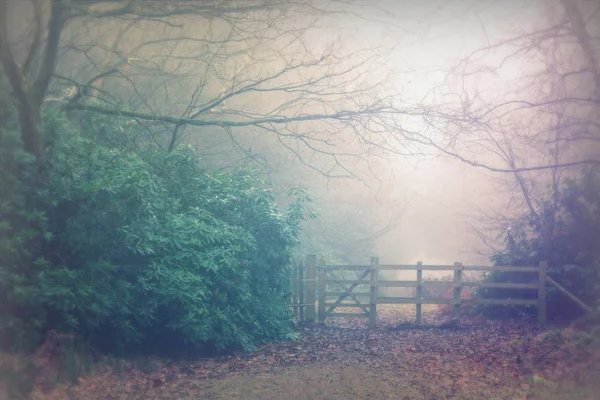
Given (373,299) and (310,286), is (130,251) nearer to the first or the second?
(310,286)

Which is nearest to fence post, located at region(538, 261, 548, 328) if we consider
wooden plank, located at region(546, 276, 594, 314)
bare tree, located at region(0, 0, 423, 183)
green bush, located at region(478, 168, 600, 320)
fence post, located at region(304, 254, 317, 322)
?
wooden plank, located at region(546, 276, 594, 314)

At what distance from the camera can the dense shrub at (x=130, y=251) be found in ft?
22.0

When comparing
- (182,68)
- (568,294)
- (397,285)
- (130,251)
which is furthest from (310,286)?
(182,68)

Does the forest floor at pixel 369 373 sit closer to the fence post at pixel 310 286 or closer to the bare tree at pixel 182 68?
the fence post at pixel 310 286

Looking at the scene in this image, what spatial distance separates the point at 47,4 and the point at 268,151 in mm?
10111

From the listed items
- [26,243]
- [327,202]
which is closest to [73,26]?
[26,243]

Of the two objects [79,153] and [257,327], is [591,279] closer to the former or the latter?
[257,327]

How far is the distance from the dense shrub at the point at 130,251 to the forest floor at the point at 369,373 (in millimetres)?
642

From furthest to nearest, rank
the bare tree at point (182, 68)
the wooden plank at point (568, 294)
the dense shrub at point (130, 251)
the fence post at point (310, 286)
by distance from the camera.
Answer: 1. the fence post at point (310, 286)
2. the wooden plank at point (568, 294)
3. the bare tree at point (182, 68)
4. the dense shrub at point (130, 251)

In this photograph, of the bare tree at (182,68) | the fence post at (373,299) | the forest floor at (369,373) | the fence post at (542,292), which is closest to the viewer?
the forest floor at (369,373)

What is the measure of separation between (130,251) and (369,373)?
4392 millimetres

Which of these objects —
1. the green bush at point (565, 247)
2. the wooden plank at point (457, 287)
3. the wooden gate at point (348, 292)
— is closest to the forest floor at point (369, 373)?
the wooden plank at point (457, 287)

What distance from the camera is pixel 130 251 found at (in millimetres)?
8109

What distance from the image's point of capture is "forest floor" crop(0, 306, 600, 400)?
6.91m
